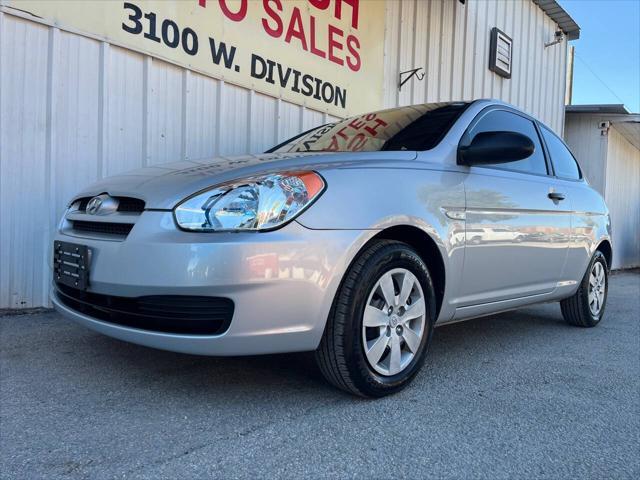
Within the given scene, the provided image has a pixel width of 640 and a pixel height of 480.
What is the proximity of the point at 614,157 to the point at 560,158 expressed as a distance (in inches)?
346

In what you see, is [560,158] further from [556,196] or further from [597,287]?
[597,287]

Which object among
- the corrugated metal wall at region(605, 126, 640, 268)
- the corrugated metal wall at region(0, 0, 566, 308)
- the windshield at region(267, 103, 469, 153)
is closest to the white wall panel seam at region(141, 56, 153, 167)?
the corrugated metal wall at region(0, 0, 566, 308)

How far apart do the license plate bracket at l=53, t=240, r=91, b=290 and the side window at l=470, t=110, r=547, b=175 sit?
2171 millimetres

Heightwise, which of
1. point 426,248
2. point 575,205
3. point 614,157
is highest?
point 614,157

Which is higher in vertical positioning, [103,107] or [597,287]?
[103,107]

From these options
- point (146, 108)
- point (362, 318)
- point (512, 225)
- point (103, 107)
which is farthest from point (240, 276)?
point (146, 108)

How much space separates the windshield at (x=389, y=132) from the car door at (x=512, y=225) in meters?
0.21

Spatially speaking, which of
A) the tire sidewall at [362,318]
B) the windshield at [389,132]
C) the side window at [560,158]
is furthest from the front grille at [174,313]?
the side window at [560,158]

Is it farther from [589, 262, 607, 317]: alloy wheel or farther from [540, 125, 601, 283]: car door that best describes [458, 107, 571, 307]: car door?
[589, 262, 607, 317]: alloy wheel

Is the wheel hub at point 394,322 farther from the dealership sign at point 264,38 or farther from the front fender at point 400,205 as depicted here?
the dealership sign at point 264,38

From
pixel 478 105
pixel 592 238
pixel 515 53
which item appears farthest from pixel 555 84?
pixel 478 105

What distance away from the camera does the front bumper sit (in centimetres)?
200

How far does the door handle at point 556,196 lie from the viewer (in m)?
3.61

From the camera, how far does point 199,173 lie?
2.35 m
